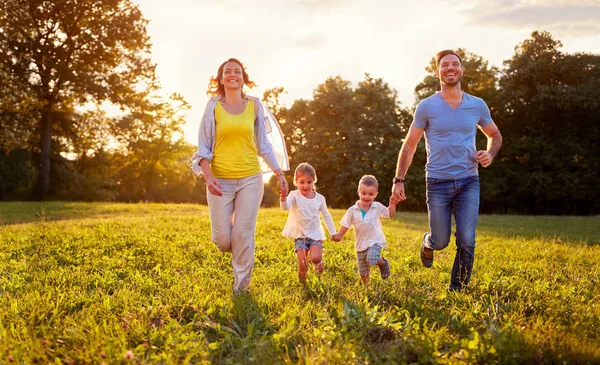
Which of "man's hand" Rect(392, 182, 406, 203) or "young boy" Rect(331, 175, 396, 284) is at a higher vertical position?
"man's hand" Rect(392, 182, 406, 203)

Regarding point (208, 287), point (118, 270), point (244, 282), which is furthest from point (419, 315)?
point (118, 270)

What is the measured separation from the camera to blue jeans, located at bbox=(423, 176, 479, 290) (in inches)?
235

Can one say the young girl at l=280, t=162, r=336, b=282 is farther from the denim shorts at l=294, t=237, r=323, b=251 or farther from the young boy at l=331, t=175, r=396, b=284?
the young boy at l=331, t=175, r=396, b=284

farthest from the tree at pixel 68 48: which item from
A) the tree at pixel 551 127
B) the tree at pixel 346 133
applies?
the tree at pixel 551 127

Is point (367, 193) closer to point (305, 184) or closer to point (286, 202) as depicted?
point (305, 184)

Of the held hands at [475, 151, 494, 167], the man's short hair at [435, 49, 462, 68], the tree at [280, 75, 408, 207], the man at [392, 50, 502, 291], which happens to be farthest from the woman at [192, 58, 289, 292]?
the tree at [280, 75, 408, 207]

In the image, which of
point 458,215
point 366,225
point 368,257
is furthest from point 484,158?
point 368,257

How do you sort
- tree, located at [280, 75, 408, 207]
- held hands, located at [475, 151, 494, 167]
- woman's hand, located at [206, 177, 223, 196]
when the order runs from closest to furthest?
held hands, located at [475, 151, 494, 167] → woman's hand, located at [206, 177, 223, 196] → tree, located at [280, 75, 408, 207]

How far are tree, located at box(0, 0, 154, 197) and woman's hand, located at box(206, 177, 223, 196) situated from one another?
27.9m

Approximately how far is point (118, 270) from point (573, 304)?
5.62 metres

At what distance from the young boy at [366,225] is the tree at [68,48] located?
2829 centimetres

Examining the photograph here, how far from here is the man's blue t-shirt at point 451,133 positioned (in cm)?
602

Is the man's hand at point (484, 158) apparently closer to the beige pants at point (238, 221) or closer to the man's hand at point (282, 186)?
the man's hand at point (282, 186)

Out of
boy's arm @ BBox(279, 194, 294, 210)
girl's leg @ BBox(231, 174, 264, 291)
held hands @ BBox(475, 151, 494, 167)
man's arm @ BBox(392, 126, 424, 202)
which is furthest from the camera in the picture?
boy's arm @ BBox(279, 194, 294, 210)
